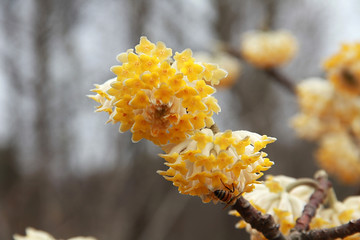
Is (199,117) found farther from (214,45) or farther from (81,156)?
(81,156)

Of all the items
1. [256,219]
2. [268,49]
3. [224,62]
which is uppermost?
[224,62]

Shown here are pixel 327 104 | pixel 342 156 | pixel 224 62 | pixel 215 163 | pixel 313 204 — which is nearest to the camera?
pixel 215 163

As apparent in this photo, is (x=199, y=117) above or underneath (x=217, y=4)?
underneath

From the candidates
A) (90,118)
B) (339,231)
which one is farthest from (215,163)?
(90,118)

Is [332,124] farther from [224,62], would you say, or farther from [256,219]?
[256,219]

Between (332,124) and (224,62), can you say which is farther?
(224,62)

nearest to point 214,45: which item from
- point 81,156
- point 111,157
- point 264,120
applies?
point 264,120

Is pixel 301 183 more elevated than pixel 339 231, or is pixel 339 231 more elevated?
pixel 301 183
